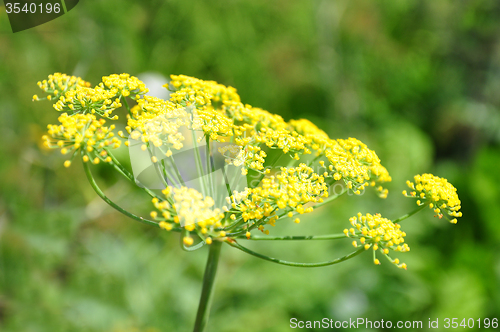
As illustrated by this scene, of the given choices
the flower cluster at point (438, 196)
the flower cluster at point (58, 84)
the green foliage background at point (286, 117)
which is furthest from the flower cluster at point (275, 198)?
the green foliage background at point (286, 117)

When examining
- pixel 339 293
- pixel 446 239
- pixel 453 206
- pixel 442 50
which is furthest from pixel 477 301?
pixel 442 50

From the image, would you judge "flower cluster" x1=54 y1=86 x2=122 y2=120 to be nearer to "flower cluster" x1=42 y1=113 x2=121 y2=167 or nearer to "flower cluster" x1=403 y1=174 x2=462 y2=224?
"flower cluster" x1=42 y1=113 x2=121 y2=167

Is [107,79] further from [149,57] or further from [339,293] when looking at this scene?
[149,57]

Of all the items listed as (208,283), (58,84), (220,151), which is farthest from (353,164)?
(58,84)

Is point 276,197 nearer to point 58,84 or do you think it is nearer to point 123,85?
point 123,85

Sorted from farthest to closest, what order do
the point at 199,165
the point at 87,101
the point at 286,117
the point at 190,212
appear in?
the point at 286,117
the point at 199,165
the point at 87,101
the point at 190,212

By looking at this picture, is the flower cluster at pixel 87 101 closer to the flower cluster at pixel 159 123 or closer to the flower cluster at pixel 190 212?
the flower cluster at pixel 159 123
